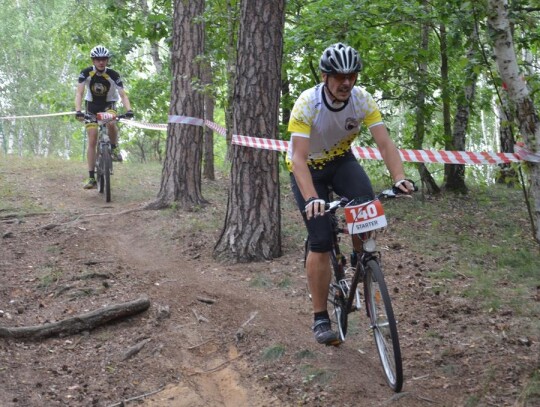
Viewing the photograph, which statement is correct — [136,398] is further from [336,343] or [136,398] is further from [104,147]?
[104,147]

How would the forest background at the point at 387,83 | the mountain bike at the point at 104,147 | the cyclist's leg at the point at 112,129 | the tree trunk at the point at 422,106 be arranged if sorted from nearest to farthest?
1. the forest background at the point at 387,83
2. the tree trunk at the point at 422,106
3. the mountain bike at the point at 104,147
4. the cyclist's leg at the point at 112,129

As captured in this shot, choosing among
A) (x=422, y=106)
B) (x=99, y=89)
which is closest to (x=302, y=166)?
(x=422, y=106)

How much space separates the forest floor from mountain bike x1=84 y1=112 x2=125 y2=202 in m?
1.86

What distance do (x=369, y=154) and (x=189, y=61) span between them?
344 cm

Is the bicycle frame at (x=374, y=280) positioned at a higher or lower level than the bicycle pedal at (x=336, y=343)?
higher

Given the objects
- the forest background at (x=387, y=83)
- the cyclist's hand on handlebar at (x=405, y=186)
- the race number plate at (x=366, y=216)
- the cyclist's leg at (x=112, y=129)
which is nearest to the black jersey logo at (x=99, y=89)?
the cyclist's leg at (x=112, y=129)

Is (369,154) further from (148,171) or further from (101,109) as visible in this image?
(148,171)

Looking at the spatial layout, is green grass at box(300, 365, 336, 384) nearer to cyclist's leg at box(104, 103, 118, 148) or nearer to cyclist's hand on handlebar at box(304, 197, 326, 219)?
cyclist's hand on handlebar at box(304, 197, 326, 219)

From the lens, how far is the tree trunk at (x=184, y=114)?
983 cm

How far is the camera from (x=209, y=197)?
10.9 meters

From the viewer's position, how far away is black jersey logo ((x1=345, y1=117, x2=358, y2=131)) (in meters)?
4.54

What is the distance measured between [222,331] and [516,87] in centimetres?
306

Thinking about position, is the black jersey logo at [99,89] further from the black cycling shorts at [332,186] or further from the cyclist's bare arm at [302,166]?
the cyclist's bare arm at [302,166]

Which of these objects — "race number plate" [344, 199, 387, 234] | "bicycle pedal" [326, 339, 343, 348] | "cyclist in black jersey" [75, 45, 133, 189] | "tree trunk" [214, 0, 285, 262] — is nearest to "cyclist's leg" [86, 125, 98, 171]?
"cyclist in black jersey" [75, 45, 133, 189]
